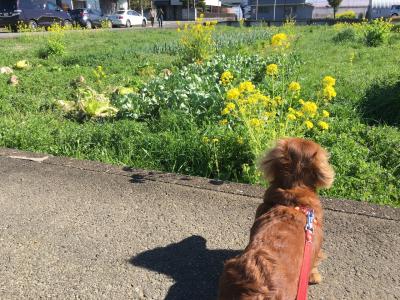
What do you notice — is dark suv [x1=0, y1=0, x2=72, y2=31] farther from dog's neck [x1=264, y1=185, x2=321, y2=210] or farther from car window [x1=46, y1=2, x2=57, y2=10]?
dog's neck [x1=264, y1=185, x2=321, y2=210]

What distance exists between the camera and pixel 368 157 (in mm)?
4301

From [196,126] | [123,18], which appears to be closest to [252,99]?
[196,126]

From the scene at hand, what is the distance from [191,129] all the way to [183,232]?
1796 mm

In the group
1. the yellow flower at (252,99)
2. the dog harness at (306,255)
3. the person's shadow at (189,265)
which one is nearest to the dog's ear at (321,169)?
the dog harness at (306,255)

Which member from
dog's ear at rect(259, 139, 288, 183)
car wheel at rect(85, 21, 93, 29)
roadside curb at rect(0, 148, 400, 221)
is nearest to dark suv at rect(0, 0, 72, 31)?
car wheel at rect(85, 21, 93, 29)

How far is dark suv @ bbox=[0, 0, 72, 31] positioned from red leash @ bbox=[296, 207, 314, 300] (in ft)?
81.0

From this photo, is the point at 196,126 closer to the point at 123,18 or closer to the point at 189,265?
the point at 189,265

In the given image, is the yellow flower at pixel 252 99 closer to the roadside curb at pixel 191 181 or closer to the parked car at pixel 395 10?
the roadside curb at pixel 191 181

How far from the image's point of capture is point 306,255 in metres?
1.83

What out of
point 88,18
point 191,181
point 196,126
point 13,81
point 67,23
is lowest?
point 191,181

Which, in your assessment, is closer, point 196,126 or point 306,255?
point 306,255

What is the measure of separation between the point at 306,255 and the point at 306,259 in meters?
0.04

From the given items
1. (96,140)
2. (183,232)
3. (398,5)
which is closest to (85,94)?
(96,140)

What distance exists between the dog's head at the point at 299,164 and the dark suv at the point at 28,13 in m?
24.4
